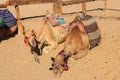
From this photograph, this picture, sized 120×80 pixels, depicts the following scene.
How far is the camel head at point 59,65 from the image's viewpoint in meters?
8.32

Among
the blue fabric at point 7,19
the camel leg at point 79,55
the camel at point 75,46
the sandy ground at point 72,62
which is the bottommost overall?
the sandy ground at point 72,62

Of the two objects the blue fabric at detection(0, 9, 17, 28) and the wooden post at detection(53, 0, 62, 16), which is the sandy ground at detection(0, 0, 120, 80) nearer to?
the blue fabric at detection(0, 9, 17, 28)

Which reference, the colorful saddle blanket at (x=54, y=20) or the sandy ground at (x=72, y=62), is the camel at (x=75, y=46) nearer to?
the sandy ground at (x=72, y=62)

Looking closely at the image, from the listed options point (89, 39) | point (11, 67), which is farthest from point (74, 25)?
point (11, 67)

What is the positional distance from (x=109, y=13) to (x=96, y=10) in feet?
2.98

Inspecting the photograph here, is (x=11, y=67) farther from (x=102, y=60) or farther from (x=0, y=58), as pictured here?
(x=102, y=60)

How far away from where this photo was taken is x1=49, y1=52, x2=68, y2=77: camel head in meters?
8.32

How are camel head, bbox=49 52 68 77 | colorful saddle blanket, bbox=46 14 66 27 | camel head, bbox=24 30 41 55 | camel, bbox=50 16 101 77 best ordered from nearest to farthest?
camel head, bbox=49 52 68 77
camel, bbox=50 16 101 77
camel head, bbox=24 30 41 55
colorful saddle blanket, bbox=46 14 66 27

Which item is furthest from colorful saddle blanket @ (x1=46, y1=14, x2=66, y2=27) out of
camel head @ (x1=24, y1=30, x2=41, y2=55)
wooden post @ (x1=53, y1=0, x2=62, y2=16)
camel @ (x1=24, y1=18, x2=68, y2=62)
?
wooden post @ (x1=53, y1=0, x2=62, y2=16)

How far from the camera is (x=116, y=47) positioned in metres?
9.57

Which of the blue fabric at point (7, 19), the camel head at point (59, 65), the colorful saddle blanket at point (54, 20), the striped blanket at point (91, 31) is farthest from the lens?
the blue fabric at point (7, 19)

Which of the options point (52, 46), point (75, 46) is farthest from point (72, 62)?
point (52, 46)

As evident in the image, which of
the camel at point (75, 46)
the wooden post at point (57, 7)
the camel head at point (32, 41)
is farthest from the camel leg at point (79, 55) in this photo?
the wooden post at point (57, 7)

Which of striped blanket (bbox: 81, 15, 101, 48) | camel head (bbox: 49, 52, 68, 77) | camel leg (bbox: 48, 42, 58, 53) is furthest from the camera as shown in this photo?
Answer: camel leg (bbox: 48, 42, 58, 53)
